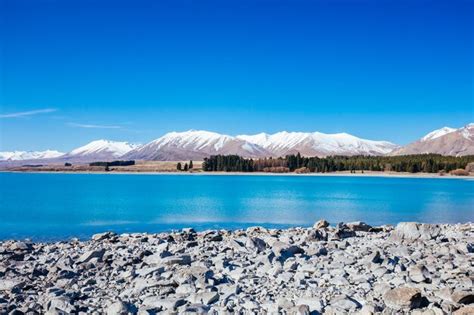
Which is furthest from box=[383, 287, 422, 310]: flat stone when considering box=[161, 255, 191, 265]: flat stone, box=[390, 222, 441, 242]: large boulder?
box=[390, 222, 441, 242]: large boulder

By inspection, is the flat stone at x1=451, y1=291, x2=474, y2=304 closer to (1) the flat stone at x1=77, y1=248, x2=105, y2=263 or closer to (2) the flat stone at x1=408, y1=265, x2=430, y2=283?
(2) the flat stone at x1=408, y1=265, x2=430, y2=283

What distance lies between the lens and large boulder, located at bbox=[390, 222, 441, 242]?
58.0ft

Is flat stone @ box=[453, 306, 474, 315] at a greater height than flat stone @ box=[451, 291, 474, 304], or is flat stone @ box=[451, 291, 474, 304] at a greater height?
flat stone @ box=[451, 291, 474, 304]

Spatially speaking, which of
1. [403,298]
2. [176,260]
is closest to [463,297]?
[403,298]

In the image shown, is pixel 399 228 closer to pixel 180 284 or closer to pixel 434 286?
pixel 434 286

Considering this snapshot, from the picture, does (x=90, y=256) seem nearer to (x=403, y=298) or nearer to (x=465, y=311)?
(x=403, y=298)

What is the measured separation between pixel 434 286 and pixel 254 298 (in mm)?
3776

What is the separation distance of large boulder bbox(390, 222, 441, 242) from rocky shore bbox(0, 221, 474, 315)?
1.02m

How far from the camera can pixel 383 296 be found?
995 cm

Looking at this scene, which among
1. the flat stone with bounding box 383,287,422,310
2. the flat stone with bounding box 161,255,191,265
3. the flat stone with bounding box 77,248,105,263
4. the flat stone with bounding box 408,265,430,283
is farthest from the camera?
the flat stone with bounding box 77,248,105,263

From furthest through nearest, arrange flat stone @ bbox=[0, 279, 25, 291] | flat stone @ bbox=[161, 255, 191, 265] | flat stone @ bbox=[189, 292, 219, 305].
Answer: flat stone @ bbox=[161, 255, 191, 265], flat stone @ bbox=[0, 279, 25, 291], flat stone @ bbox=[189, 292, 219, 305]

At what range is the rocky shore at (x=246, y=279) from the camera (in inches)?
383

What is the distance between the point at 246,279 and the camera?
456 inches

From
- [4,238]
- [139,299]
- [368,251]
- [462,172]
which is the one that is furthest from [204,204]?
[462,172]
